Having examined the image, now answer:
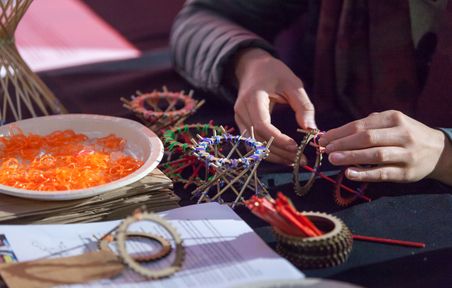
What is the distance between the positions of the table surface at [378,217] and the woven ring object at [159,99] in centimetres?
5

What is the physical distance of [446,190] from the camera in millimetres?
823

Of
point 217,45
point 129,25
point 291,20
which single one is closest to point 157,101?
point 217,45

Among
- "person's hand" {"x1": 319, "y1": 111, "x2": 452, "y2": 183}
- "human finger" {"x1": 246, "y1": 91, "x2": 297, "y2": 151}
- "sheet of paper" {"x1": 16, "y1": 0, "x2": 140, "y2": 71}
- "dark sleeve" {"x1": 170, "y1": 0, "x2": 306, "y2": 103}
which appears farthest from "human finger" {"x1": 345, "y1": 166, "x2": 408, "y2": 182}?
"sheet of paper" {"x1": 16, "y1": 0, "x2": 140, "y2": 71}

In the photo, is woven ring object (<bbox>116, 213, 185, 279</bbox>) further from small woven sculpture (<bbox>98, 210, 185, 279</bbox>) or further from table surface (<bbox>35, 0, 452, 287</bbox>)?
table surface (<bbox>35, 0, 452, 287</bbox>)

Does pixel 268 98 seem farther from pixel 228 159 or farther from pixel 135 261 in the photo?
pixel 135 261

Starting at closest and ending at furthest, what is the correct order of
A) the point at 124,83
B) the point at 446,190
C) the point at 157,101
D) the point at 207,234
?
the point at 207,234 < the point at 446,190 < the point at 157,101 < the point at 124,83

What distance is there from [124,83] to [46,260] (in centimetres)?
57

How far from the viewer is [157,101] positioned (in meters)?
1.05

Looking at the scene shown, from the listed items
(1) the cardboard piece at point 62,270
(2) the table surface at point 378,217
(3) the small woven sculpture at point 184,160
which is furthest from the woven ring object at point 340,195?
(1) the cardboard piece at point 62,270

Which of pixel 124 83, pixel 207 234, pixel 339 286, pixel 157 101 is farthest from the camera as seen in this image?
pixel 124 83

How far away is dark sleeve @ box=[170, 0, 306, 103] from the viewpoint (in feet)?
3.54

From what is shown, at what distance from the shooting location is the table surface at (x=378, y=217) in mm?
667

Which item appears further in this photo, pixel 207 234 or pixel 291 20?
pixel 291 20

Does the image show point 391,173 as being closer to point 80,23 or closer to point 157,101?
point 157,101
